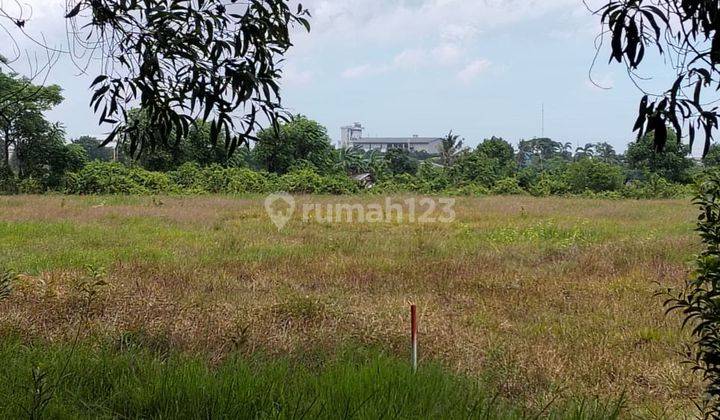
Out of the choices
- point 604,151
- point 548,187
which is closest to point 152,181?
point 548,187

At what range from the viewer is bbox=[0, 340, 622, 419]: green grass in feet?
5.90

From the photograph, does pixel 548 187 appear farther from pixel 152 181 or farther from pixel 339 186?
pixel 152 181

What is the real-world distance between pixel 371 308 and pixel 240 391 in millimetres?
2052

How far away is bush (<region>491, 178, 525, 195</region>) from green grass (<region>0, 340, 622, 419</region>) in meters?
19.0

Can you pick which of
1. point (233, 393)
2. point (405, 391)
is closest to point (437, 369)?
point (405, 391)

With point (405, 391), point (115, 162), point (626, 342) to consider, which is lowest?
point (626, 342)

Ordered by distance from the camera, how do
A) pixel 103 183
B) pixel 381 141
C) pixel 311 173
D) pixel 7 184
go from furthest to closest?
pixel 381 141
pixel 311 173
pixel 103 183
pixel 7 184

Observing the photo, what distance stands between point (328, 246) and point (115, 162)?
16.3 m

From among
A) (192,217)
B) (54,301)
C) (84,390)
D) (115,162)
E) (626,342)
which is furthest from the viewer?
(115,162)

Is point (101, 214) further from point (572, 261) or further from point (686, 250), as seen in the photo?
point (686, 250)

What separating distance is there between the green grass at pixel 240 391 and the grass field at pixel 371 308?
19 millimetres

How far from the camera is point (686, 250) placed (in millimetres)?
5949

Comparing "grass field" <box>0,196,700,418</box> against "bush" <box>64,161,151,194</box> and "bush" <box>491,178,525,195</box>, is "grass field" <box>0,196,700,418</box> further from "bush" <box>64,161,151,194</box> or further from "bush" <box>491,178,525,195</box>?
"bush" <box>491,178,525,195</box>

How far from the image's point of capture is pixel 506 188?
20906 millimetres
